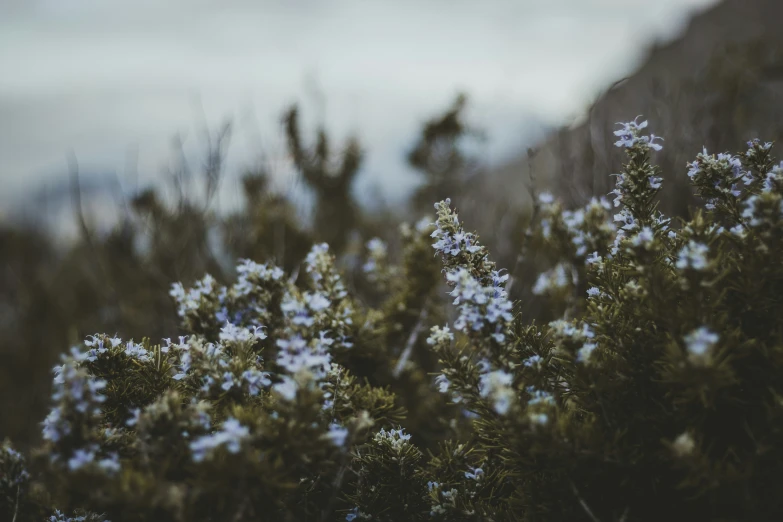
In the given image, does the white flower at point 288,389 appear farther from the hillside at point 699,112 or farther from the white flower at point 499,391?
the hillside at point 699,112

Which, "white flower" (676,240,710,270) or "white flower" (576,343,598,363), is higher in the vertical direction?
"white flower" (676,240,710,270)

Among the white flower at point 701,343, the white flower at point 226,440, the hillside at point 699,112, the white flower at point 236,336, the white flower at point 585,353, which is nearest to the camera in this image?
the white flower at point 701,343

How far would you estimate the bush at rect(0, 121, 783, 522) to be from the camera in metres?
2.04

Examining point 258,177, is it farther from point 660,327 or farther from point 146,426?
point 660,327

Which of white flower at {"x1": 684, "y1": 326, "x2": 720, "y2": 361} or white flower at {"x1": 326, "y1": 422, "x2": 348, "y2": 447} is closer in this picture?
white flower at {"x1": 684, "y1": 326, "x2": 720, "y2": 361}

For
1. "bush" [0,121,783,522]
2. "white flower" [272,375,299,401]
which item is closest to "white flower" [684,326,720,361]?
"bush" [0,121,783,522]

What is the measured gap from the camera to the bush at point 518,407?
2.04 meters

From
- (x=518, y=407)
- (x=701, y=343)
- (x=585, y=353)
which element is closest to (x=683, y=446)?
(x=701, y=343)

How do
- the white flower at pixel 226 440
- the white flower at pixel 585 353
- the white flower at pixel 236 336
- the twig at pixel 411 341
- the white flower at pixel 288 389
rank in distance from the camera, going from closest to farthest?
the white flower at pixel 226 440, the white flower at pixel 288 389, the white flower at pixel 585 353, the white flower at pixel 236 336, the twig at pixel 411 341

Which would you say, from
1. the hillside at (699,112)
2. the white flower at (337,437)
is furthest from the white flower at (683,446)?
the hillside at (699,112)

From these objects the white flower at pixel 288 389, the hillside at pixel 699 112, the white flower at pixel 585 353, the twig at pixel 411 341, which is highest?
the hillside at pixel 699 112

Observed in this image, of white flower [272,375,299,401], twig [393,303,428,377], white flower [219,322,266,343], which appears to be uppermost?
twig [393,303,428,377]

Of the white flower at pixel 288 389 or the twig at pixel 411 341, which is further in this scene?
the twig at pixel 411 341

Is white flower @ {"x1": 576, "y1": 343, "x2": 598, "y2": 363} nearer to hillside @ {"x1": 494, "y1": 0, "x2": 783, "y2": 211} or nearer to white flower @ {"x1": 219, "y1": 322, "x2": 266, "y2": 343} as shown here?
white flower @ {"x1": 219, "y1": 322, "x2": 266, "y2": 343}
